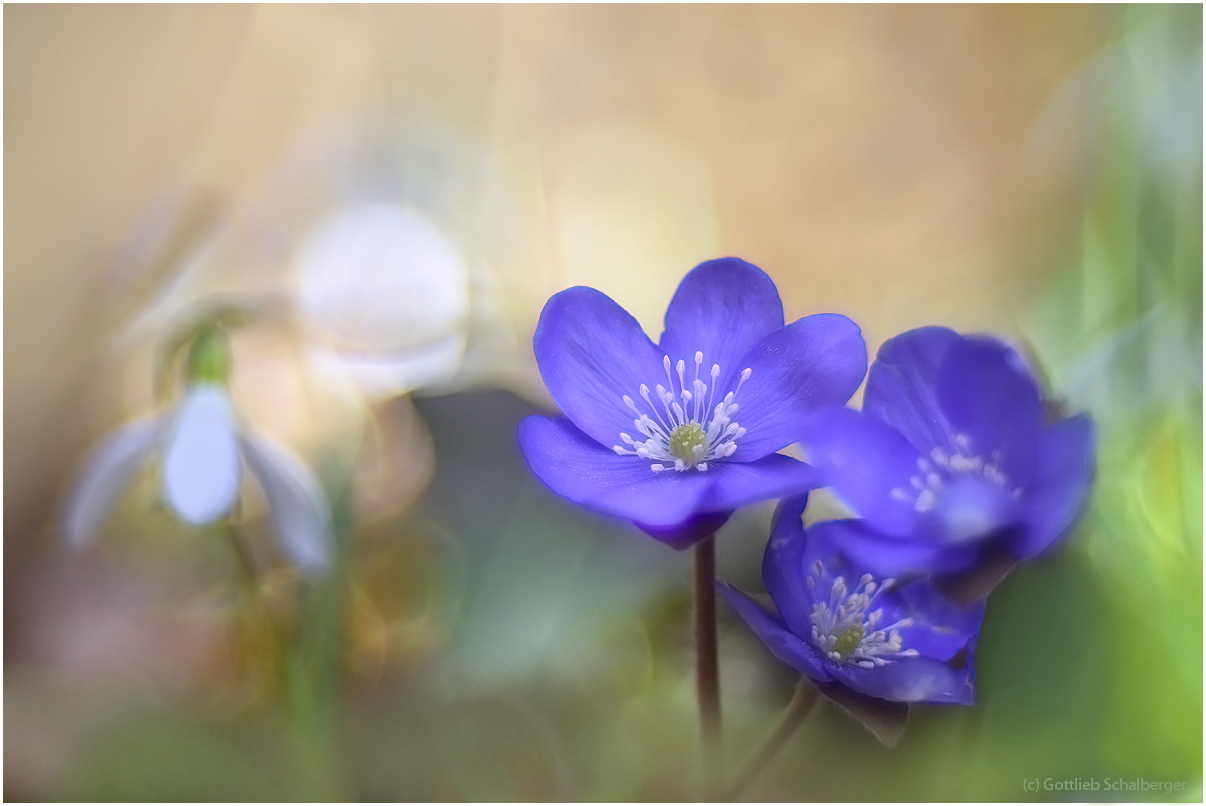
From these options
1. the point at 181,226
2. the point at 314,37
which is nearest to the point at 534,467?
the point at 181,226

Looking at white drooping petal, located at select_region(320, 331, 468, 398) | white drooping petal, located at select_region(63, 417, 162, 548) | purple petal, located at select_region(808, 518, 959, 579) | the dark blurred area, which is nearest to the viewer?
Answer: purple petal, located at select_region(808, 518, 959, 579)

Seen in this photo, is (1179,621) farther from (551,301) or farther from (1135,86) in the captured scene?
(1135,86)

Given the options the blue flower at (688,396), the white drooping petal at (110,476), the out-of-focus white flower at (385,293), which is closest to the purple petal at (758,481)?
the blue flower at (688,396)

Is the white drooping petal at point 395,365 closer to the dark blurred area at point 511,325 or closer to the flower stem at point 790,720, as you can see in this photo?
the dark blurred area at point 511,325

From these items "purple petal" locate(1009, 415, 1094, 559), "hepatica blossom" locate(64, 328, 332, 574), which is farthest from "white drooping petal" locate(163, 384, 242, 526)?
"purple petal" locate(1009, 415, 1094, 559)

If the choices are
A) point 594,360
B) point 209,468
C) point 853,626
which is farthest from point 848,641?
point 209,468

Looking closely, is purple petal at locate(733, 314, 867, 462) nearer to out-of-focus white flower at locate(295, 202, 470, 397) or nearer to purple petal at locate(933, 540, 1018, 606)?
Answer: purple petal at locate(933, 540, 1018, 606)

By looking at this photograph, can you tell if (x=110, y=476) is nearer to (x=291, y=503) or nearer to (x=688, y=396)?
(x=291, y=503)
